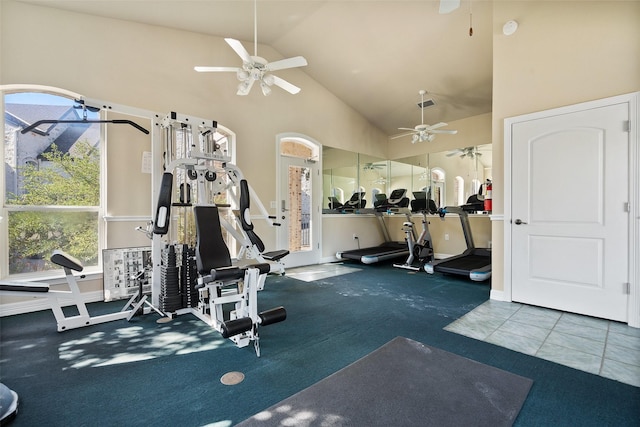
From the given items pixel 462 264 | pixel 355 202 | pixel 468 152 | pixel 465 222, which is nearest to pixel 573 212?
pixel 462 264

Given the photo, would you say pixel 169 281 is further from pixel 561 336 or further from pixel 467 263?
pixel 467 263

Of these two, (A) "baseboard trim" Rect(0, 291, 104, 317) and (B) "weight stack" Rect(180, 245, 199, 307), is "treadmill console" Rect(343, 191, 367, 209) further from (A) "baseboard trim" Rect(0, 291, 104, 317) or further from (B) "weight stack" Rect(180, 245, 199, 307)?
(A) "baseboard trim" Rect(0, 291, 104, 317)

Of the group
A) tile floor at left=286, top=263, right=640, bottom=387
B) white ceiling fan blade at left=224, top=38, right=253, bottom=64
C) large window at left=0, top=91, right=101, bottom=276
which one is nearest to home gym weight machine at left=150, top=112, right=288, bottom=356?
white ceiling fan blade at left=224, top=38, right=253, bottom=64

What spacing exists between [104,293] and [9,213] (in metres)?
1.35

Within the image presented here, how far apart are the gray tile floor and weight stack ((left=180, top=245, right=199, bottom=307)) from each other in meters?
2.66

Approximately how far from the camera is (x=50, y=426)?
153 cm

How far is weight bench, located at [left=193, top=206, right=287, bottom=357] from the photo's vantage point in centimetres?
235

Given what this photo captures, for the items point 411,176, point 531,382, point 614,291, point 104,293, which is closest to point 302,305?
point 531,382

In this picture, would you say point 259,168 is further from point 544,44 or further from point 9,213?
point 544,44

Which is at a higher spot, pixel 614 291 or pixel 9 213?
pixel 9 213

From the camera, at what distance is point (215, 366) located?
2131 millimetres

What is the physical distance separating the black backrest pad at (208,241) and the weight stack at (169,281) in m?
0.40

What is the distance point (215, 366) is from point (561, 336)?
118 inches

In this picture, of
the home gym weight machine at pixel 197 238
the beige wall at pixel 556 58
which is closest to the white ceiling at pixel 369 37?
the beige wall at pixel 556 58
